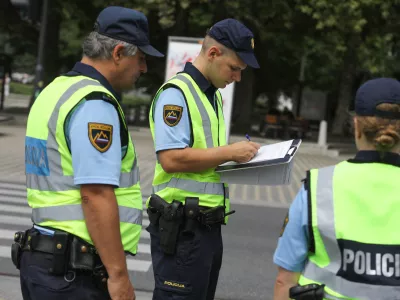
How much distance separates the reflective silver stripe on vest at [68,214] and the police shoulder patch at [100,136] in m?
0.24

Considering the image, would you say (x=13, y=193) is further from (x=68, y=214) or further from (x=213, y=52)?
(x=68, y=214)

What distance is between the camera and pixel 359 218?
2.41 m

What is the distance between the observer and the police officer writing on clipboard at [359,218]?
2.40 metres

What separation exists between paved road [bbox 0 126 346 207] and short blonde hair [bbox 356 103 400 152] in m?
9.41

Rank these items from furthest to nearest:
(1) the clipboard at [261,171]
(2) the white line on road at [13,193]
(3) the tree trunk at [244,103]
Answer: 1. (3) the tree trunk at [244,103]
2. (2) the white line on road at [13,193]
3. (1) the clipboard at [261,171]

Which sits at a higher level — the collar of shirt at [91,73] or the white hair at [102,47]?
the white hair at [102,47]

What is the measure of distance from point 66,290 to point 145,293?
375 centimetres

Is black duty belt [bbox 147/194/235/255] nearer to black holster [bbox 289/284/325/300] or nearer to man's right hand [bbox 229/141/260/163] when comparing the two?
man's right hand [bbox 229/141/260/163]

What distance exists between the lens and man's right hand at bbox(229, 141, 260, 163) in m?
3.44

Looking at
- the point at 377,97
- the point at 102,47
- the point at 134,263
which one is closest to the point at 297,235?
the point at 377,97

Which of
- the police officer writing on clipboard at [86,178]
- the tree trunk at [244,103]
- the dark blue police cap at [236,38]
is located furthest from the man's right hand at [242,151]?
the tree trunk at [244,103]

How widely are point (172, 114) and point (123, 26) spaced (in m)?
0.70

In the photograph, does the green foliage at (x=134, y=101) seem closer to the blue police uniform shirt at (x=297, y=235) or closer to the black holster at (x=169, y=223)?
the black holster at (x=169, y=223)

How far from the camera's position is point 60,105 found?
2.73m
